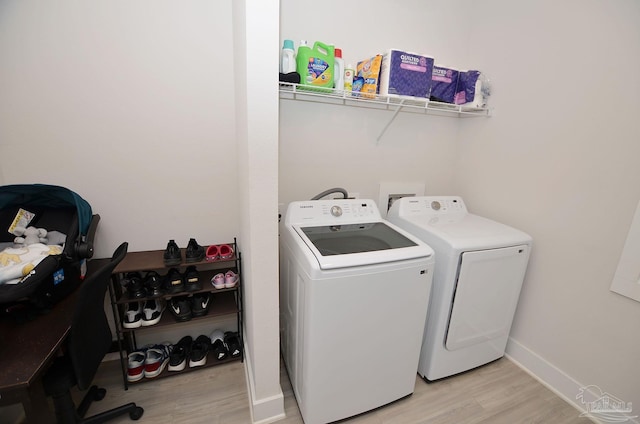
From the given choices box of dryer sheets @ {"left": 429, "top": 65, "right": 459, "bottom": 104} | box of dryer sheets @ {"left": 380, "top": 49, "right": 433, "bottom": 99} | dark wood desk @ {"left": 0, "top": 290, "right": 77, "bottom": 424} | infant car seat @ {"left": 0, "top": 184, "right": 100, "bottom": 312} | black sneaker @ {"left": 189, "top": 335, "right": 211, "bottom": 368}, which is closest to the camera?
dark wood desk @ {"left": 0, "top": 290, "right": 77, "bottom": 424}

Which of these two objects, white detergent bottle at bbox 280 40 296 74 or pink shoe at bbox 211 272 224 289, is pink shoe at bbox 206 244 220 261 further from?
white detergent bottle at bbox 280 40 296 74

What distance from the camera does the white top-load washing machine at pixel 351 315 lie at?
3.84ft

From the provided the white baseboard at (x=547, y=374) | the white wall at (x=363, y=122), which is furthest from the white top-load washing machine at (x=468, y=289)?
the white wall at (x=363, y=122)

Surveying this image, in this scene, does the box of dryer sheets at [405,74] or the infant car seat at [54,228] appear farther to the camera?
the box of dryer sheets at [405,74]

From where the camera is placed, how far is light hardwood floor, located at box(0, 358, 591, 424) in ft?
4.69

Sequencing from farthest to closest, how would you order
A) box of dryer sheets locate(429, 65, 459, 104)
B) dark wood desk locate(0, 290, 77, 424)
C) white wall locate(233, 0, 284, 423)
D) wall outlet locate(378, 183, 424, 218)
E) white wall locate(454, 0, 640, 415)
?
1. wall outlet locate(378, 183, 424, 218)
2. box of dryer sheets locate(429, 65, 459, 104)
3. white wall locate(454, 0, 640, 415)
4. white wall locate(233, 0, 284, 423)
5. dark wood desk locate(0, 290, 77, 424)

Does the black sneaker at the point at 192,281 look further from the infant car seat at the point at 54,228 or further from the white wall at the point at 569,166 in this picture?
the white wall at the point at 569,166

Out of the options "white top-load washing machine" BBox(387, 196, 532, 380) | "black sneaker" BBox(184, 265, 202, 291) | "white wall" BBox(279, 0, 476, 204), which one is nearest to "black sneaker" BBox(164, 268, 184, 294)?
"black sneaker" BBox(184, 265, 202, 291)

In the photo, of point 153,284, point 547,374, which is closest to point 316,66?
point 153,284

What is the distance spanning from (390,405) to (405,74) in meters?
1.98

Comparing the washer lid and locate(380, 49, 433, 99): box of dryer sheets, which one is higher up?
locate(380, 49, 433, 99): box of dryer sheets

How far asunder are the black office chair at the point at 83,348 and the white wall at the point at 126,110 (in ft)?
1.87

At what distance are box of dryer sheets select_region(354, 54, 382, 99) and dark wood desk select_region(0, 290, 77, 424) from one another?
1.88m

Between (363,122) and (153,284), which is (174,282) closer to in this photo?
(153,284)
